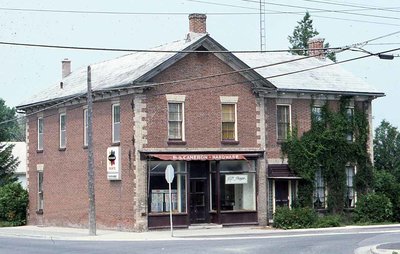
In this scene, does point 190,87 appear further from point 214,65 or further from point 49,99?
point 49,99

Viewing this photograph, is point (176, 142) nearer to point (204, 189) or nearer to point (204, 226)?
point (204, 189)

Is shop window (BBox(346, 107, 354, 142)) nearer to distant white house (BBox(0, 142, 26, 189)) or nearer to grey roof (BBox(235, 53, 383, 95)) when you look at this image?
grey roof (BBox(235, 53, 383, 95))

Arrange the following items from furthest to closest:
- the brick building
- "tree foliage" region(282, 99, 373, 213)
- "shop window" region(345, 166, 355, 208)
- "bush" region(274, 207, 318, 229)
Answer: "shop window" region(345, 166, 355, 208) → "tree foliage" region(282, 99, 373, 213) → "bush" region(274, 207, 318, 229) → the brick building

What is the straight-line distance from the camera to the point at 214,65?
40.2 m

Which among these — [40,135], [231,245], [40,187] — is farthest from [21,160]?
[231,245]

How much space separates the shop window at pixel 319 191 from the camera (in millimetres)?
43062

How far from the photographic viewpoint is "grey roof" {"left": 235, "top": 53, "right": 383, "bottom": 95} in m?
42.9

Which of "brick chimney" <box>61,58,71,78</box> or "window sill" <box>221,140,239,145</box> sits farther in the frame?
"brick chimney" <box>61,58,71,78</box>

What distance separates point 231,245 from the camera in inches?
1124

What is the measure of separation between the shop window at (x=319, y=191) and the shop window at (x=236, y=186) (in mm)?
3899

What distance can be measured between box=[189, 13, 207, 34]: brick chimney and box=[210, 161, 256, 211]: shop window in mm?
6803

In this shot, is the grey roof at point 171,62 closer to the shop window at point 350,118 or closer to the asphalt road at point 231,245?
the shop window at point 350,118

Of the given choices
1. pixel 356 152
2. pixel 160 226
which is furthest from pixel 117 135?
pixel 356 152

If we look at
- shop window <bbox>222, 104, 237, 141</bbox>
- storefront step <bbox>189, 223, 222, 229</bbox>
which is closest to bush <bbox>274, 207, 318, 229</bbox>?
storefront step <bbox>189, 223, 222, 229</bbox>
